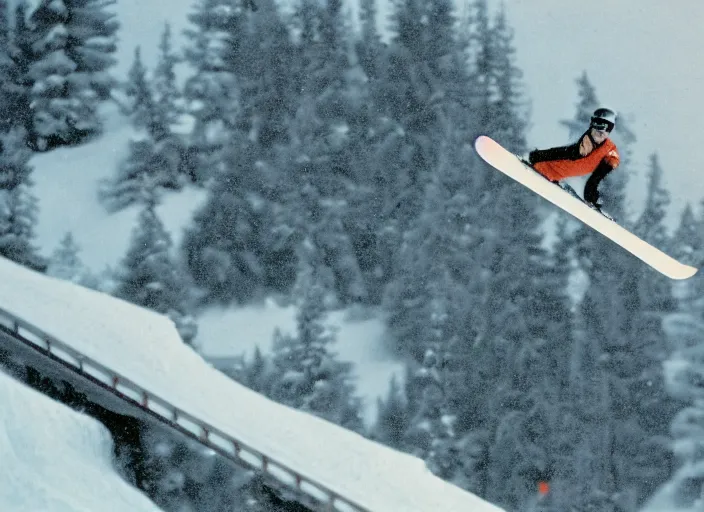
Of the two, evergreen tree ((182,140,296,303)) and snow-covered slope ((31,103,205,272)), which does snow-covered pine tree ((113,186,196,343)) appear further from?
evergreen tree ((182,140,296,303))

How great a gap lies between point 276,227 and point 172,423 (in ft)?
43.1

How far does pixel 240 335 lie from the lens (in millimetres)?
21953

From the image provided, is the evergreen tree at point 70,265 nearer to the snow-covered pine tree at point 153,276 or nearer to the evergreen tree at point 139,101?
the snow-covered pine tree at point 153,276

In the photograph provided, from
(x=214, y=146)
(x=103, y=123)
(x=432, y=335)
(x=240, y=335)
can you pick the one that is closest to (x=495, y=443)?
(x=432, y=335)

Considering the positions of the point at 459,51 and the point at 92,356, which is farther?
the point at 459,51

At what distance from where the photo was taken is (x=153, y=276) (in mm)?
20562

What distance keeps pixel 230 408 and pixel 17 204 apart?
10.4 metres

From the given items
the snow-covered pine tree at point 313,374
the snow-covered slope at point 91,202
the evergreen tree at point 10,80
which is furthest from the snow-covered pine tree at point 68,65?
the snow-covered pine tree at point 313,374

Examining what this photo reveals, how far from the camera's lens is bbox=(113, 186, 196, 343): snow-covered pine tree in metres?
Result: 20.3

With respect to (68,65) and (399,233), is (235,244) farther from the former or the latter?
(68,65)

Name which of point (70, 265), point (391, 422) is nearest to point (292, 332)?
point (391, 422)

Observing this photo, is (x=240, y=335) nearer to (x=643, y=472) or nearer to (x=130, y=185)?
(x=130, y=185)

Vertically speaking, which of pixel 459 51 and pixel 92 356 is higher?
pixel 459 51

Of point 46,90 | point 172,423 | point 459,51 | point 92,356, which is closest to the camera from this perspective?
point 172,423
